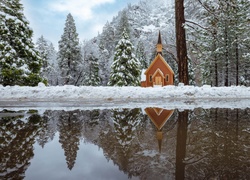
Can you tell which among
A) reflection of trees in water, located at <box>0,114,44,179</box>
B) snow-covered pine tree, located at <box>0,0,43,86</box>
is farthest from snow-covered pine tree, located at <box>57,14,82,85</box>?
reflection of trees in water, located at <box>0,114,44,179</box>

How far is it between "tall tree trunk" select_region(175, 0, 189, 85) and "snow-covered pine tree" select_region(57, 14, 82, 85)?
36.5m

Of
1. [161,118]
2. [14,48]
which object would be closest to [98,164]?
[161,118]

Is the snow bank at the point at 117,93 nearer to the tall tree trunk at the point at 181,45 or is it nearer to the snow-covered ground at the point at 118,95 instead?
the snow-covered ground at the point at 118,95

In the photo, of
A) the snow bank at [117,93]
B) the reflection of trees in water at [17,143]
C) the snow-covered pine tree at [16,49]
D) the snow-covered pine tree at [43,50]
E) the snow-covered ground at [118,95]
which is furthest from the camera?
the snow-covered pine tree at [43,50]

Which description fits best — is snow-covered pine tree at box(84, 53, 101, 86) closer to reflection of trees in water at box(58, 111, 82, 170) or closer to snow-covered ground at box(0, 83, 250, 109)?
snow-covered ground at box(0, 83, 250, 109)

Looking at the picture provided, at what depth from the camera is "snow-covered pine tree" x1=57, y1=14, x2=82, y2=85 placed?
46094 millimetres

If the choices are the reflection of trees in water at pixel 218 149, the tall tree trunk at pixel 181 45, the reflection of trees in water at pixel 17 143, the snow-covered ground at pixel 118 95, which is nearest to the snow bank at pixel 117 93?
the snow-covered ground at pixel 118 95

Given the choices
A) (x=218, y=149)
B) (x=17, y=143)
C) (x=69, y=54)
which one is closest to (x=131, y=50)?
(x=69, y=54)

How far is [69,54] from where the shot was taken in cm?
4612

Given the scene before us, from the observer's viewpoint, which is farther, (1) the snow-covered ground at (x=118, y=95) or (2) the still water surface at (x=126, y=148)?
(1) the snow-covered ground at (x=118, y=95)

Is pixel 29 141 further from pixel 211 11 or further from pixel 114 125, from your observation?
pixel 211 11

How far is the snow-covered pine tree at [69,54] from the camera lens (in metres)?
46.1

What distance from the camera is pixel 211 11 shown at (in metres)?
11.9

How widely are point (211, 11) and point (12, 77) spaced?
605 inches
